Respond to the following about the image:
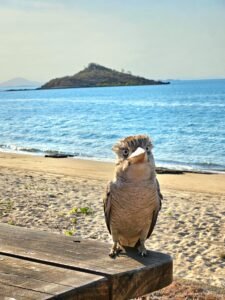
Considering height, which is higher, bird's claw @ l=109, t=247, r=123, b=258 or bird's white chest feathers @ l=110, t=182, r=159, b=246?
bird's white chest feathers @ l=110, t=182, r=159, b=246

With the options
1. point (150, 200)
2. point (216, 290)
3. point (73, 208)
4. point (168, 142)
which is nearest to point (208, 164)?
point (168, 142)

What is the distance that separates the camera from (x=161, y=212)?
1056 centimetres

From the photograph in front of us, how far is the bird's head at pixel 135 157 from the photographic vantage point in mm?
2772

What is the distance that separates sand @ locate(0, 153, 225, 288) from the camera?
762 cm

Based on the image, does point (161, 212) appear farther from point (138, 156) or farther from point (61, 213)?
point (138, 156)

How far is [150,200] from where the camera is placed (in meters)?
3.00

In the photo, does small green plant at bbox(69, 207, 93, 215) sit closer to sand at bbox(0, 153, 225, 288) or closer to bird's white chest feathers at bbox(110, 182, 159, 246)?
sand at bbox(0, 153, 225, 288)

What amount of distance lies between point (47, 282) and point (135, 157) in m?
0.75

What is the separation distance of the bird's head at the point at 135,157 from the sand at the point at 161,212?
384 cm

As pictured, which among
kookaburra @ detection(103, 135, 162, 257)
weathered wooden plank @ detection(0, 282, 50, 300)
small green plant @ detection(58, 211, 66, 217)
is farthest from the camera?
small green plant @ detection(58, 211, 66, 217)

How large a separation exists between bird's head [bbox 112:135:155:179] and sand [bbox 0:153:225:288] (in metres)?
3.84

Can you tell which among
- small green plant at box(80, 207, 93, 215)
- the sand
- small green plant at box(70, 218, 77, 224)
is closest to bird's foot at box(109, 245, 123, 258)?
the sand

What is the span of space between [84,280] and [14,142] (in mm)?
33538

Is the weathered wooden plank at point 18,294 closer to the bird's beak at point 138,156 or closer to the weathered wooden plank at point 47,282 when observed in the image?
the weathered wooden plank at point 47,282
